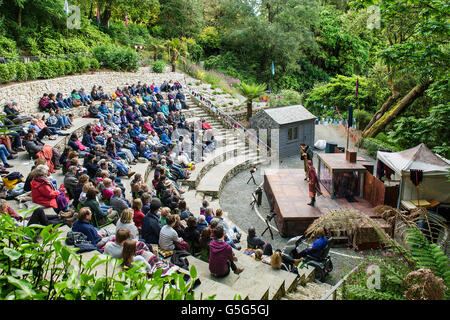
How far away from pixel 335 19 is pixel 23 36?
31936 millimetres

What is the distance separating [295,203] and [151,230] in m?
5.90

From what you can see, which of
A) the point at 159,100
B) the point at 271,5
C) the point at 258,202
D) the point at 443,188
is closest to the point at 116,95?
the point at 159,100

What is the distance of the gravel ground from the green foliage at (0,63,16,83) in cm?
1040

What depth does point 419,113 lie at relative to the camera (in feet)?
70.0

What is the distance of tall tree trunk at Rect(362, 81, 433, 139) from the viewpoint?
65.7ft

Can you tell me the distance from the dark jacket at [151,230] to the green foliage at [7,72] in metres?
11.3

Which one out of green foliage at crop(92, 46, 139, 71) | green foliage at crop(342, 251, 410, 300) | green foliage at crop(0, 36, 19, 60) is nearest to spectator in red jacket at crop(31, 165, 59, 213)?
green foliage at crop(342, 251, 410, 300)

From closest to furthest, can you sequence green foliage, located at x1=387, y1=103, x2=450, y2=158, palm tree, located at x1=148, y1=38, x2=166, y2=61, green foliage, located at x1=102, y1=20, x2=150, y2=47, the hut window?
1. green foliage, located at x1=387, y1=103, x2=450, y2=158
2. the hut window
3. green foliage, located at x1=102, y1=20, x2=150, y2=47
4. palm tree, located at x1=148, y1=38, x2=166, y2=61

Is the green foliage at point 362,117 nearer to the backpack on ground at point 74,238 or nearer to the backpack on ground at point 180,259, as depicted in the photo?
the backpack on ground at point 180,259

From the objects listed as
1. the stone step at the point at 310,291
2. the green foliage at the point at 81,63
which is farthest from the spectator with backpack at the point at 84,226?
the green foliage at the point at 81,63

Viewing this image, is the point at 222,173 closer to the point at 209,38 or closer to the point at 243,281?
the point at 243,281

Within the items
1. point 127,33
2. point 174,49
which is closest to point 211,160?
point 174,49

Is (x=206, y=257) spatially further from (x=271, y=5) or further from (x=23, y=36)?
(x=271, y=5)

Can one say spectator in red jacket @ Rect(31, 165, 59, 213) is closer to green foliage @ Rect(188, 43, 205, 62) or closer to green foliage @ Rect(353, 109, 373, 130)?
green foliage @ Rect(353, 109, 373, 130)
